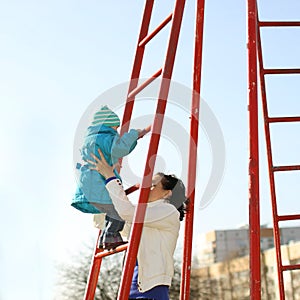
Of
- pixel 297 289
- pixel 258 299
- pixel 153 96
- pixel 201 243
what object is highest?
pixel 201 243

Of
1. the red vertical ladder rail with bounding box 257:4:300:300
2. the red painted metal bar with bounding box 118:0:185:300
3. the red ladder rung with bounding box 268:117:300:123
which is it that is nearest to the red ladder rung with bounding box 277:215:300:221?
the red vertical ladder rail with bounding box 257:4:300:300

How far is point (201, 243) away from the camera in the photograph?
32.9 m

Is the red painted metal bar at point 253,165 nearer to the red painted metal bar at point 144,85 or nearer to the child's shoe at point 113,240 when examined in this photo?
the red painted metal bar at point 144,85

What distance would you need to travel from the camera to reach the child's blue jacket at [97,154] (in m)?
3.05

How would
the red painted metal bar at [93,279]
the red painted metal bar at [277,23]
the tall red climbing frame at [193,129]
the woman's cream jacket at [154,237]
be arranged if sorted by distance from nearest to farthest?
the tall red climbing frame at [193,129] → the woman's cream jacket at [154,237] → the red painted metal bar at [93,279] → the red painted metal bar at [277,23]

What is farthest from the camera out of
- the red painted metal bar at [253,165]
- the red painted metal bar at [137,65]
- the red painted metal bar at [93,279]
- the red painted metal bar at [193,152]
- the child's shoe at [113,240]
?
the red painted metal bar at [137,65]

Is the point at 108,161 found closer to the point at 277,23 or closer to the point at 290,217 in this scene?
the point at 290,217

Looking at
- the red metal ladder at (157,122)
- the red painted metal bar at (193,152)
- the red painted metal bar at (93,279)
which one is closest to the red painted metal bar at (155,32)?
the red metal ladder at (157,122)

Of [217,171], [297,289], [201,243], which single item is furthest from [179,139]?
[201,243]

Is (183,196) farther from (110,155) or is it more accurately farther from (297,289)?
(297,289)

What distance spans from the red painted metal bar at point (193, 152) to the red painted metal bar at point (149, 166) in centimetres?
51

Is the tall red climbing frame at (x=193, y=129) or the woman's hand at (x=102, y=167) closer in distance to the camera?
the tall red climbing frame at (x=193, y=129)

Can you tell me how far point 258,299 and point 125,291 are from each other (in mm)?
547

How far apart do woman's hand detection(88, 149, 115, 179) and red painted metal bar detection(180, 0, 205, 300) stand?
52cm
